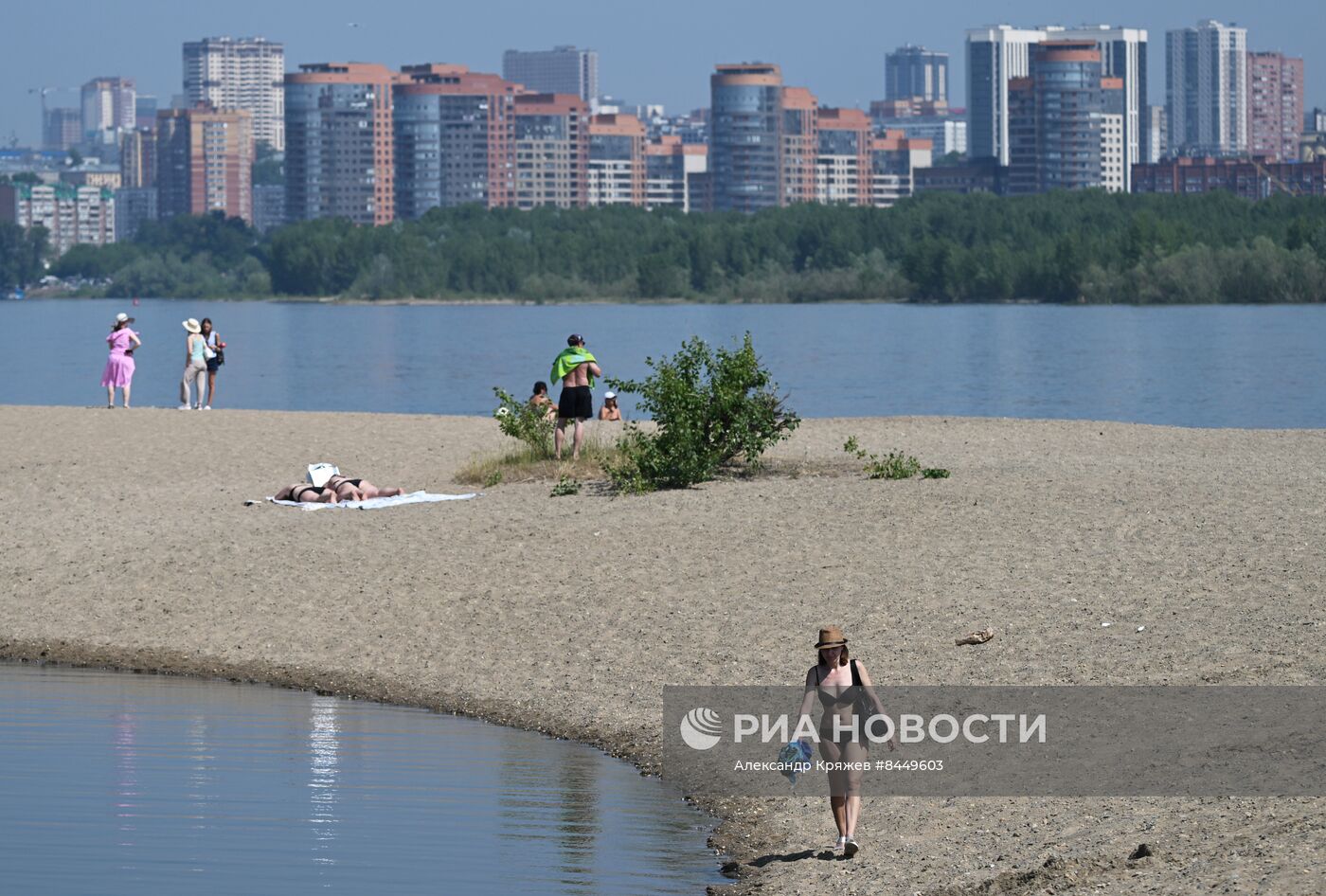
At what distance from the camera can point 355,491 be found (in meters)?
19.2

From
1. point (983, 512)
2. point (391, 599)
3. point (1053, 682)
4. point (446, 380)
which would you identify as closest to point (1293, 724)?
point (1053, 682)

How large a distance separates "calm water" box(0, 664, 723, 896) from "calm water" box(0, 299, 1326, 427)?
93.7ft

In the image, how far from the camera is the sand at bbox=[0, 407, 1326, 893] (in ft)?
31.9

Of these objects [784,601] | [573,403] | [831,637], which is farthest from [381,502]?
[831,637]

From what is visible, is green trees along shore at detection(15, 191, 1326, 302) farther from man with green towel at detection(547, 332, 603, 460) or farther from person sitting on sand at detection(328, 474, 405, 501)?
person sitting on sand at detection(328, 474, 405, 501)

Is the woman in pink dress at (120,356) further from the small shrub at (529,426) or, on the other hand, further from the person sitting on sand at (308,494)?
the person sitting on sand at (308,494)

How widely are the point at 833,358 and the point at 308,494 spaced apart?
53.0 meters

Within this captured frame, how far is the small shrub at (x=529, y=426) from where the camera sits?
69.6 feet

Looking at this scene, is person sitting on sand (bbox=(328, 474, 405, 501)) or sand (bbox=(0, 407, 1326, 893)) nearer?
sand (bbox=(0, 407, 1326, 893))

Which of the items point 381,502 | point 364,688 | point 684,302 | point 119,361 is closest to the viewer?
point 364,688

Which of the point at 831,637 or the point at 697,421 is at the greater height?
the point at 697,421

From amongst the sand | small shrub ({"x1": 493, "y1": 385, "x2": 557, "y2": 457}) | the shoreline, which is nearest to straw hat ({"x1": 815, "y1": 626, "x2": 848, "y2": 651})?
the sand

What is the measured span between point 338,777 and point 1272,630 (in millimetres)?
5296

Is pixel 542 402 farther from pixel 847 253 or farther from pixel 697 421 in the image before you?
pixel 847 253
